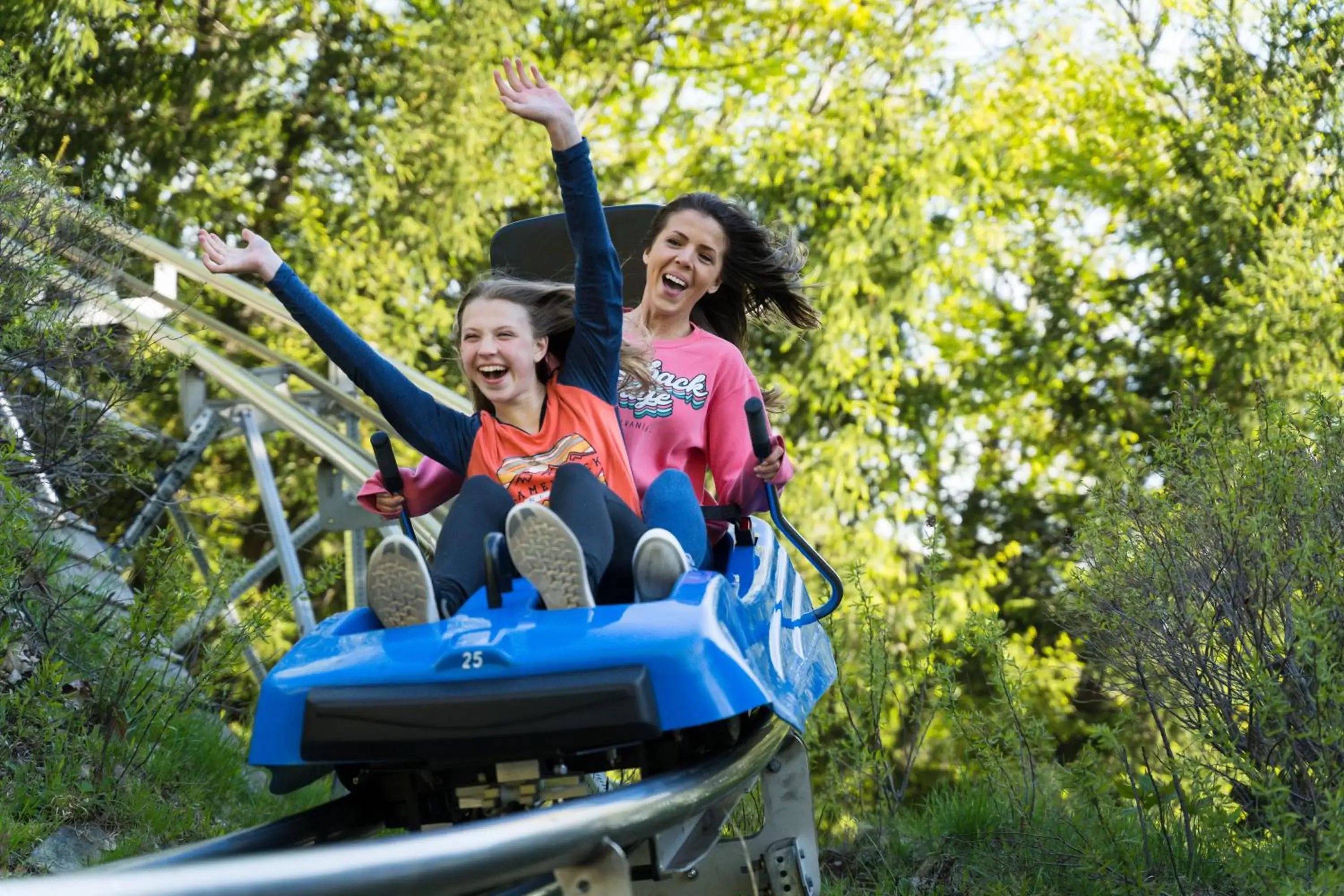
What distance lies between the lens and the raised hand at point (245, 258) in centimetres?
318

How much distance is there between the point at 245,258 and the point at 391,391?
1.40 feet

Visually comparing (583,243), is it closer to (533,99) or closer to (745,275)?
(533,99)

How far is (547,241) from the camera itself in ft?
14.3

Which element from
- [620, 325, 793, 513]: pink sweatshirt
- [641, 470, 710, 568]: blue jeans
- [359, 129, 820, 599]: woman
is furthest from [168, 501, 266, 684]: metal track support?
[641, 470, 710, 568]: blue jeans

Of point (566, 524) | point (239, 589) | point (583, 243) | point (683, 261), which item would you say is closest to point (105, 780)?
point (566, 524)

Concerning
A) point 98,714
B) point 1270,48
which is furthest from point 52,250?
point 1270,48

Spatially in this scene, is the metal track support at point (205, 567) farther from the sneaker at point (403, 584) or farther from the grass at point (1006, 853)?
the grass at point (1006, 853)

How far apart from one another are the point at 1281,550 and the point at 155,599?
2908 millimetres

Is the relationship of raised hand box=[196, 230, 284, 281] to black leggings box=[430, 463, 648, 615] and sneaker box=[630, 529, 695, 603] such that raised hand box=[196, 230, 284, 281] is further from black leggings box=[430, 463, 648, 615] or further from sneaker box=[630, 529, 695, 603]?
sneaker box=[630, 529, 695, 603]

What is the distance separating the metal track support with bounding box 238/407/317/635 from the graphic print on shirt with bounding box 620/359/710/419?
2.26 meters

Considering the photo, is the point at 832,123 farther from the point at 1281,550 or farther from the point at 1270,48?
the point at 1281,550

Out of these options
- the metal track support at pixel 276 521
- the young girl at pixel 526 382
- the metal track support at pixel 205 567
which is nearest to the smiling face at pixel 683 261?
the young girl at pixel 526 382

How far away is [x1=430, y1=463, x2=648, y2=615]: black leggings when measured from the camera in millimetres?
2689

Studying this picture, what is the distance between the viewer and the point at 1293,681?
2926mm
